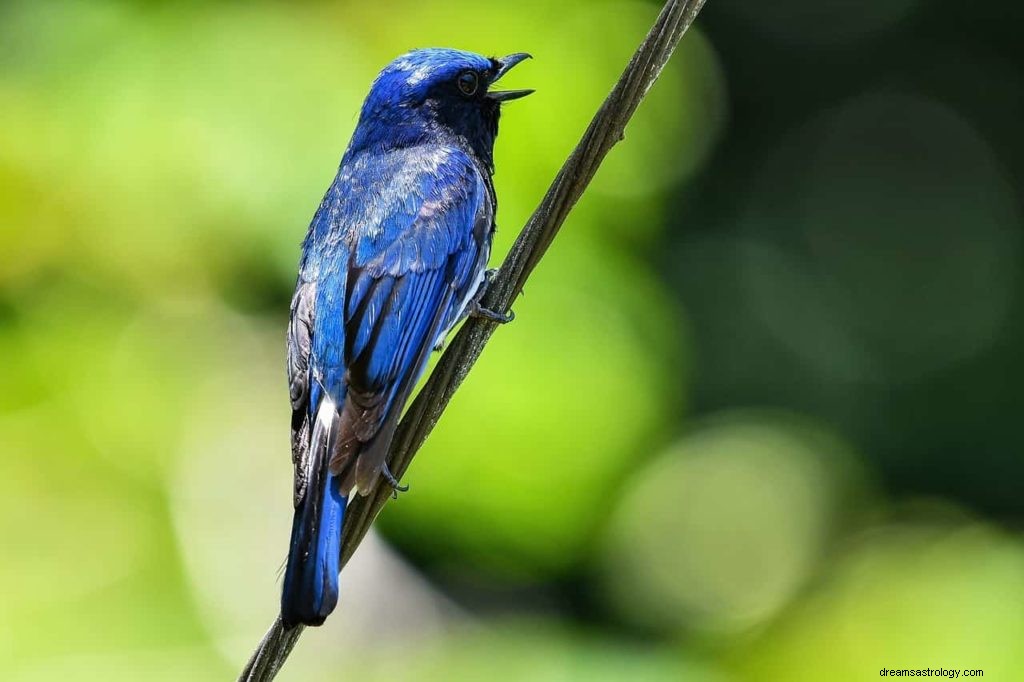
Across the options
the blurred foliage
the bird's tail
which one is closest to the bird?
the bird's tail

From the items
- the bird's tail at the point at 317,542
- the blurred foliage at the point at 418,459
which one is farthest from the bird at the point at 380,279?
the blurred foliage at the point at 418,459

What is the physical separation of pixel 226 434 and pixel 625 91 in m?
3.39

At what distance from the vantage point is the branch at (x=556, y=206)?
317cm

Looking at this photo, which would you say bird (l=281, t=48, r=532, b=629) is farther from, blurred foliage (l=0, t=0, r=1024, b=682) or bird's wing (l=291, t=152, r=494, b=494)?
blurred foliage (l=0, t=0, r=1024, b=682)

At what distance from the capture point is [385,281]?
4.06m

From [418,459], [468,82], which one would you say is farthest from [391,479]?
[418,459]

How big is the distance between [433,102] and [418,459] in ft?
5.15

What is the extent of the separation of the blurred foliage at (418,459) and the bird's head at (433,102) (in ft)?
2.45

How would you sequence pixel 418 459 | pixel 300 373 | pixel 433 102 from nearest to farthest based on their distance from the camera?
pixel 300 373 → pixel 433 102 → pixel 418 459

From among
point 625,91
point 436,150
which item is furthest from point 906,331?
point 625,91

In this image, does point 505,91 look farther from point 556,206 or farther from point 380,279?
point 556,206

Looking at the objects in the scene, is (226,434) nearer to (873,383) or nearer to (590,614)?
(590,614)

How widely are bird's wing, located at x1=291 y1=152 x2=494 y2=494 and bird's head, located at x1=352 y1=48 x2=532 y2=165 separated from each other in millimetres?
196

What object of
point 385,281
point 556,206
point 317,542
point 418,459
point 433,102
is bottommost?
point 418,459
